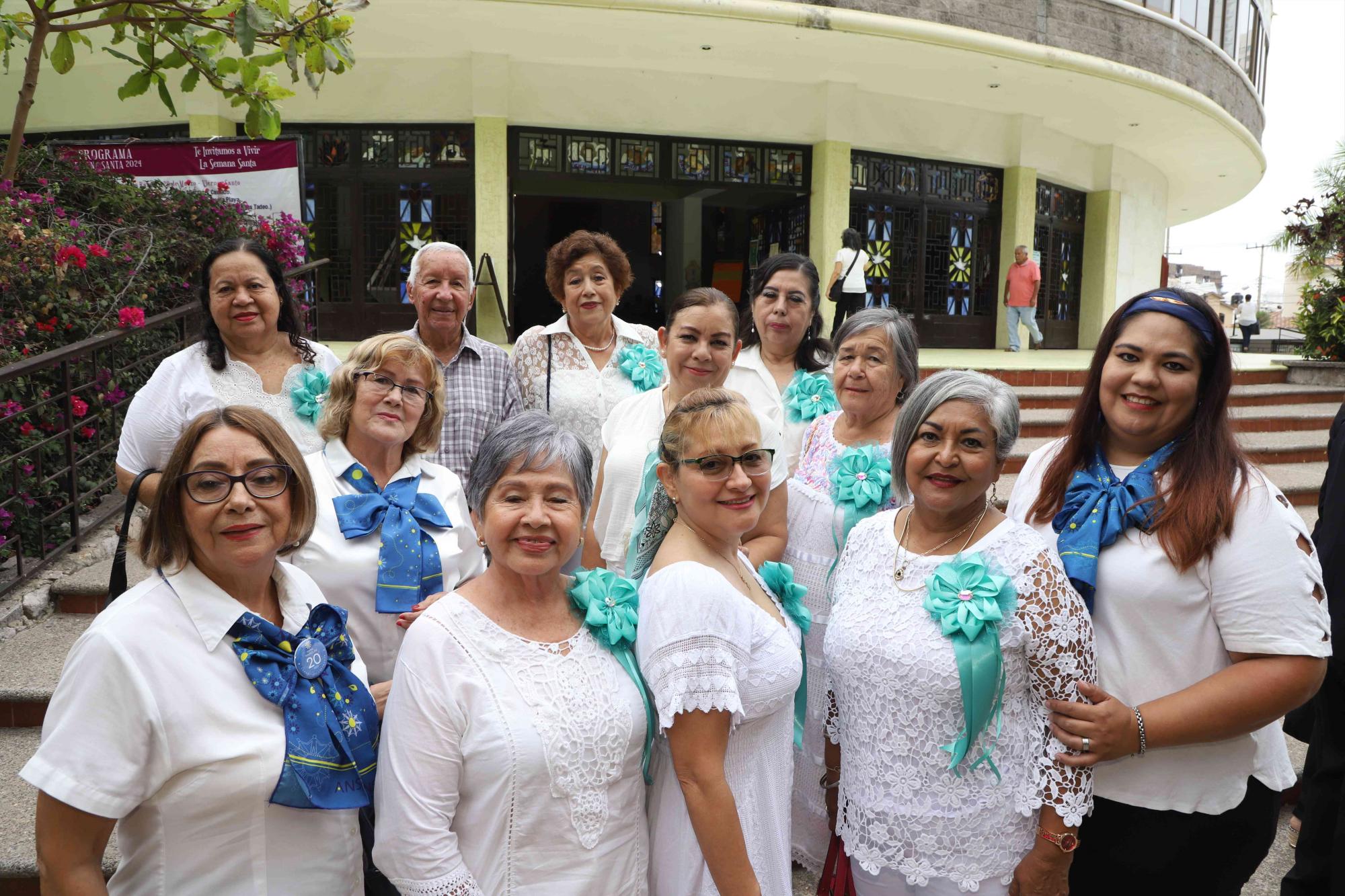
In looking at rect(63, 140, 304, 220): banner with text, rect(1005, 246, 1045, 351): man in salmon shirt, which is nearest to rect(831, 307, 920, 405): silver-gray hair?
rect(63, 140, 304, 220): banner with text

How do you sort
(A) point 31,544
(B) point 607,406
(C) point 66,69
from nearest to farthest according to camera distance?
(B) point 607,406
(C) point 66,69
(A) point 31,544

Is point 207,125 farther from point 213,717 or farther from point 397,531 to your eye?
point 213,717

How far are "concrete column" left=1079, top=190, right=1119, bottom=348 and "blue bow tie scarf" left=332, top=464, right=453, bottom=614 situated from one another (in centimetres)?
1598

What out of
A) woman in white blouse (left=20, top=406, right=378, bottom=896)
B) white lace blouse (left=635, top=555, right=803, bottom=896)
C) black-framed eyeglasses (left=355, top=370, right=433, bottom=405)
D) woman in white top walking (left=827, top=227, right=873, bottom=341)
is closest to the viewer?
woman in white blouse (left=20, top=406, right=378, bottom=896)

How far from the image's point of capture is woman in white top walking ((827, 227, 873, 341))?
10680mm

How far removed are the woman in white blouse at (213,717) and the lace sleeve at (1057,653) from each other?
1403 mm

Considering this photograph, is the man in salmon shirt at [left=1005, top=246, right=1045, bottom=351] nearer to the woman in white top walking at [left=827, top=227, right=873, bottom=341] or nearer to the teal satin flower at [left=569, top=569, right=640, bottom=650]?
the woman in white top walking at [left=827, top=227, right=873, bottom=341]

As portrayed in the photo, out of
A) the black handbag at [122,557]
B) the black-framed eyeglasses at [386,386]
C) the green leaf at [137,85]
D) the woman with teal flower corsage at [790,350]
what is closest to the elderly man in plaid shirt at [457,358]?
the black-framed eyeglasses at [386,386]

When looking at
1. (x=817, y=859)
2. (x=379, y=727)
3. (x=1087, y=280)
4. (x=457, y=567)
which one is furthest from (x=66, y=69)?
(x=1087, y=280)

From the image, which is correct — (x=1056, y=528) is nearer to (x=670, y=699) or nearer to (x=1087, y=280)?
(x=670, y=699)

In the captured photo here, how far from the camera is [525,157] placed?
491 inches

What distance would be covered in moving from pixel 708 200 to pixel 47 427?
42.5 ft

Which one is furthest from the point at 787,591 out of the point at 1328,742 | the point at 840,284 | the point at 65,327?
the point at 840,284

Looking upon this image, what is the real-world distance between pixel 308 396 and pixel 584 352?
1.16m
